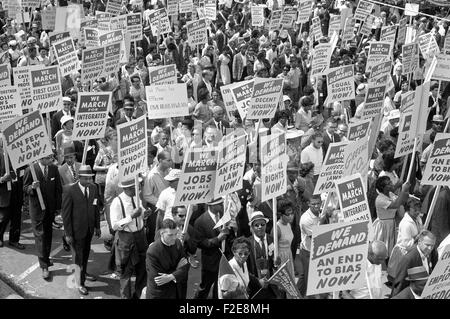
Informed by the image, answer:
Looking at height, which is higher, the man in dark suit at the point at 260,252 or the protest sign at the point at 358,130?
the protest sign at the point at 358,130

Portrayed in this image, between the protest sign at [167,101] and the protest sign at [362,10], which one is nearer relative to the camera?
the protest sign at [167,101]

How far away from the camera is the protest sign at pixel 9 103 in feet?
43.0

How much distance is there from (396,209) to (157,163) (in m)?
3.55

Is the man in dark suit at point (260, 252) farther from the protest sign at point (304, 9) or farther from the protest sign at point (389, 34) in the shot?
the protest sign at point (304, 9)

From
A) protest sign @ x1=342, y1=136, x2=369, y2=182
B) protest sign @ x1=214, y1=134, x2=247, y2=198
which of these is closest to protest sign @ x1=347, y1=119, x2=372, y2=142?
protest sign @ x1=342, y1=136, x2=369, y2=182

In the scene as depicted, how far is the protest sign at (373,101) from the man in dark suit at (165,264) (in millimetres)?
6688

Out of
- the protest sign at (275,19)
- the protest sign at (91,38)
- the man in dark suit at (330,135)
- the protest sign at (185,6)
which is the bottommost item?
the protest sign at (275,19)

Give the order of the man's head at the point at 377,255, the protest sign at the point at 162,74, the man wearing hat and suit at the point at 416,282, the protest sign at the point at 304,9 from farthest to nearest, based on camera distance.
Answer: the protest sign at the point at 304,9 < the protest sign at the point at 162,74 < the man's head at the point at 377,255 < the man wearing hat and suit at the point at 416,282

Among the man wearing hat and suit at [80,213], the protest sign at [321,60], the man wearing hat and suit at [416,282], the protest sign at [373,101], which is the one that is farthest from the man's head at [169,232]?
the protest sign at [321,60]

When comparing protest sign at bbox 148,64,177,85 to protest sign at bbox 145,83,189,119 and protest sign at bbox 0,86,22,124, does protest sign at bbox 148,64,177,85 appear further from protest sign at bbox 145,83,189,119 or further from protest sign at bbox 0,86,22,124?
protest sign at bbox 0,86,22,124

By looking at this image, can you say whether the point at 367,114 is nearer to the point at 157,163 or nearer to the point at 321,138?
Result: the point at 321,138

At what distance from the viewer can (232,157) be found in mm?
10508

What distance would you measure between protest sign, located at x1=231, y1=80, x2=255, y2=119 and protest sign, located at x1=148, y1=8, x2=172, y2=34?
837 centimetres
